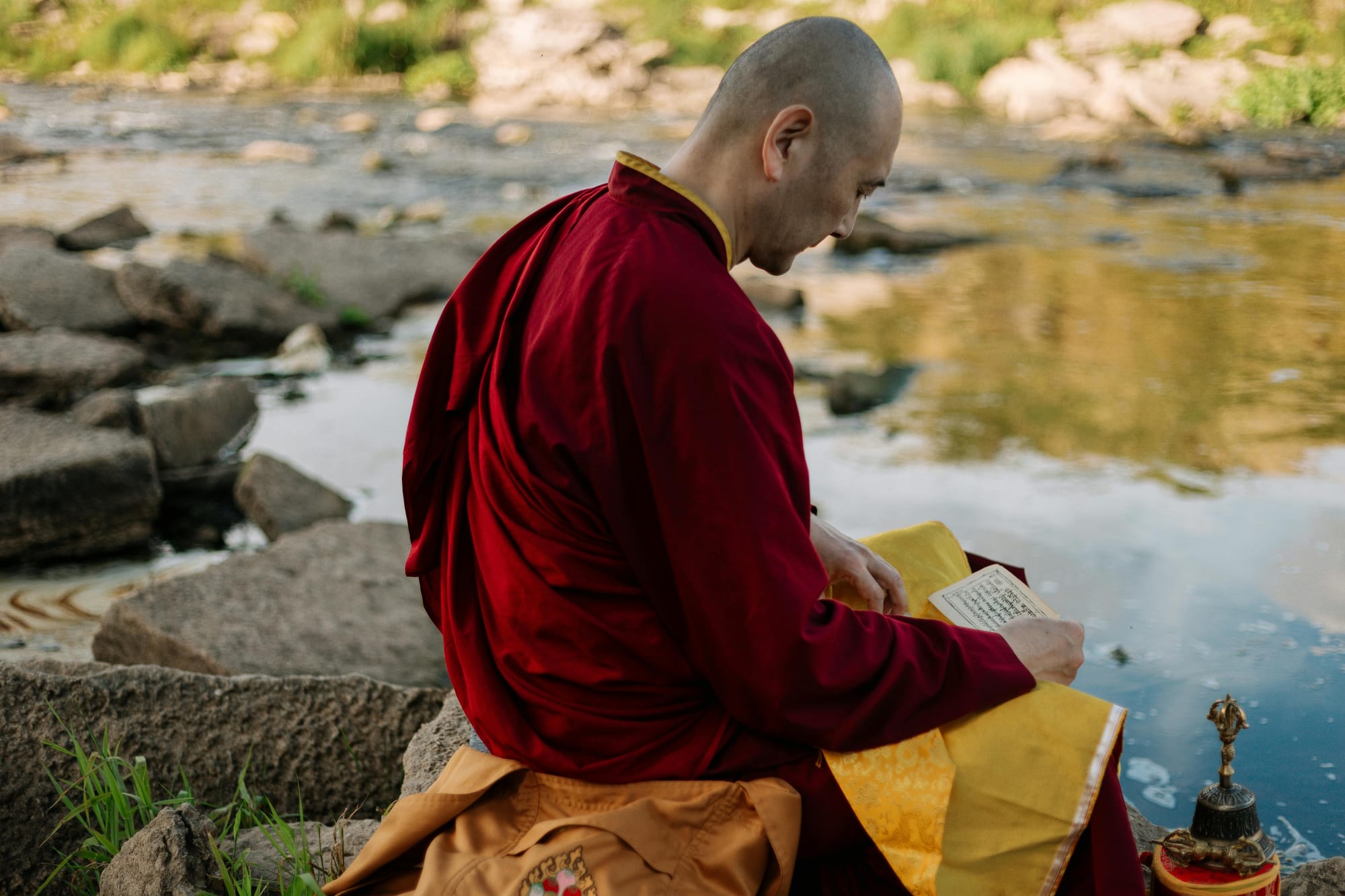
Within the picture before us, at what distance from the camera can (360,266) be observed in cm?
729

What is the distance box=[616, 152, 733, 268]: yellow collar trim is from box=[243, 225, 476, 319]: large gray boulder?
5.33 meters

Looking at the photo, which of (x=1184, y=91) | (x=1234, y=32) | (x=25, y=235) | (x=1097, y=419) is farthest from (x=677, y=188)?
(x=1234, y=32)

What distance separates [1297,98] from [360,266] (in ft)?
39.3

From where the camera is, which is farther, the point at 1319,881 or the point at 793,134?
the point at 1319,881

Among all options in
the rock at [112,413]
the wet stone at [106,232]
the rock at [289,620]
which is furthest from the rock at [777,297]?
the wet stone at [106,232]

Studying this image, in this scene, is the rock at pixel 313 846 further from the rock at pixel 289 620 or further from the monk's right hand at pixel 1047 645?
the monk's right hand at pixel 1047 645

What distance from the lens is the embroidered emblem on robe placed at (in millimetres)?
1599

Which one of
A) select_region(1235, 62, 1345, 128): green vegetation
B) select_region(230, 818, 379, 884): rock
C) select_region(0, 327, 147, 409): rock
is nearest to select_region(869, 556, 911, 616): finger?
select_region(230, 818, 379, 884): rock

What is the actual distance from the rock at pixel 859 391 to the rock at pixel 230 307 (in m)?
2.81

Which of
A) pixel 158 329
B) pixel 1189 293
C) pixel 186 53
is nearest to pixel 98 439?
pixel 158 329

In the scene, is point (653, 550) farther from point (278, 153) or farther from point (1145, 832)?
point (278, 153)

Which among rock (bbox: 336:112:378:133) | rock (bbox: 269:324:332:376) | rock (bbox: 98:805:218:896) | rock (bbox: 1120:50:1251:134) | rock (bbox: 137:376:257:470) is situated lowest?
rock (bbox: 336:112:378:133)

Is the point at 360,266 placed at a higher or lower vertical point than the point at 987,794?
lower

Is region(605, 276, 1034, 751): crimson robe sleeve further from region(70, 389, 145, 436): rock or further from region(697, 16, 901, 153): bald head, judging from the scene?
region(70, 389, 145, 436): rock
